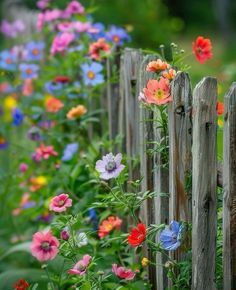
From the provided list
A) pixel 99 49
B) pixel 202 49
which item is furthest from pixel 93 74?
pixel 202 49

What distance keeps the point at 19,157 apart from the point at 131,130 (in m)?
1.34

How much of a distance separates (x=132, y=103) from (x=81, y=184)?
0.54m

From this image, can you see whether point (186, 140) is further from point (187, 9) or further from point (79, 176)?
point (187, 9)

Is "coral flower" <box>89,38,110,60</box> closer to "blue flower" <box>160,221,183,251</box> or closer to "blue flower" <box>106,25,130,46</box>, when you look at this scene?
"blue flower" <box>106,25,130,46</box>

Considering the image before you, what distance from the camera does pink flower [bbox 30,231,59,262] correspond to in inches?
89.3

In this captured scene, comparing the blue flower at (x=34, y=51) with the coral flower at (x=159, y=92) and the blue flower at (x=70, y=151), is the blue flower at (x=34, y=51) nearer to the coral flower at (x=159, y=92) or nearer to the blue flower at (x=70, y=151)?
the blue flower at (x=70, y=151)

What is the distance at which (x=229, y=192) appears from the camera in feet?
6.62

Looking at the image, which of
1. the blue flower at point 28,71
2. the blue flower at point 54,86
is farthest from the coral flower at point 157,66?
the blue flower at point 28,71

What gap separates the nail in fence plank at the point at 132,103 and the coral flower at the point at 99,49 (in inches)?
12.4

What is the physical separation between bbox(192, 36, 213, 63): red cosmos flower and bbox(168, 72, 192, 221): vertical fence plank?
20.2 inches

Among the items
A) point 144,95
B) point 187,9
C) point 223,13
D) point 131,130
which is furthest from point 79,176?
point 187,9

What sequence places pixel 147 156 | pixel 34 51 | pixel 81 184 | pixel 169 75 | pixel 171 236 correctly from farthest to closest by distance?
1. pixel 34 51
2. pixel 81 184
3. pixel 147 156
4. pixel 169 75
5. pixel 171 236

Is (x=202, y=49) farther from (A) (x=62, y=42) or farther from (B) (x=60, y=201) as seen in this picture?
(A) (x=62, y=42)

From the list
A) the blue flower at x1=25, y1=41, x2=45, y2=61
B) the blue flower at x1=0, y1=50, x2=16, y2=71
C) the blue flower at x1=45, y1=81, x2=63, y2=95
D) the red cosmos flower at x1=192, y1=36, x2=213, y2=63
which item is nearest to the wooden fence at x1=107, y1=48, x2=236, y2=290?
the red cosmos flower at x1=192, y1=36, x2=213, y2=63
